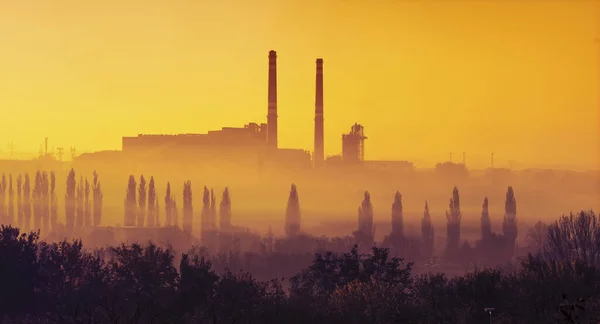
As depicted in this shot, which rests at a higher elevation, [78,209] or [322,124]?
[322,124]

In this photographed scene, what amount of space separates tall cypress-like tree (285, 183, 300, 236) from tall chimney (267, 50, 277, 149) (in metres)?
12.4

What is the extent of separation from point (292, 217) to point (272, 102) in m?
17.6

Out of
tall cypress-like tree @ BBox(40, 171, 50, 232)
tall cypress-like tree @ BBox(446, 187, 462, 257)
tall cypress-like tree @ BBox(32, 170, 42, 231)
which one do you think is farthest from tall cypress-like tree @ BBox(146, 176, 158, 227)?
tall cypress-like tree @ BBox(446, 187, 462, 257)

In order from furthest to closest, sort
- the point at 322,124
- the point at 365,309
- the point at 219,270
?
1. the point at 322,124
2. the point at 219,270
3. the point at 365,309

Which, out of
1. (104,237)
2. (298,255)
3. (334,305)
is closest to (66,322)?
(334,305)

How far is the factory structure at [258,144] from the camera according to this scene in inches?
5846

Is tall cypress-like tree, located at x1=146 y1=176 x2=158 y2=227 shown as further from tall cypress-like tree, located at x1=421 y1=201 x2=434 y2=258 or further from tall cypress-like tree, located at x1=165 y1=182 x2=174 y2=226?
tall cypress-like tree, located at x1=421 y1=201 x2=434 y2=258

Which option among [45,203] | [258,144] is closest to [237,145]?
[258,144]

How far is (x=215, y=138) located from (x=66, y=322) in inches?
4718

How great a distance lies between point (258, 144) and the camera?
154 metres

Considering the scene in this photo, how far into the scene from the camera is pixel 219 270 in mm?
103875

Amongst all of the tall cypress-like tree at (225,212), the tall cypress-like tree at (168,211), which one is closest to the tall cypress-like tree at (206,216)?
the tall cypress-like tree at (225,212)

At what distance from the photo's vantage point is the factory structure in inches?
5846

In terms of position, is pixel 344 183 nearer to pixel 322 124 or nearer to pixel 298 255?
pixel 322 124
